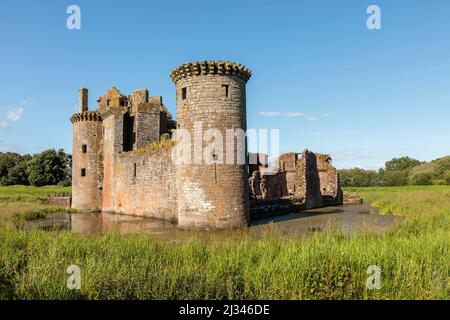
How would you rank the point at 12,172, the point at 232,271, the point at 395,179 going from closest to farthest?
the point at 232,271, the point at 12,172, the point at 395,179

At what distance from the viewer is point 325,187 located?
112ft

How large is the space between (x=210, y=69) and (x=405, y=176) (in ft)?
253

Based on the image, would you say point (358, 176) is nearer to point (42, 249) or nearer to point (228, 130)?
point (228, 130)

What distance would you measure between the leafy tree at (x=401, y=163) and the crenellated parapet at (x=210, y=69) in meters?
116

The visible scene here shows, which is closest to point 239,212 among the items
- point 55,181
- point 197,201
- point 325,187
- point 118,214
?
point 197,201

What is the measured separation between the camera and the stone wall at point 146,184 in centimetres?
2031

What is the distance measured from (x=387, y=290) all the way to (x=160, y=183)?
16646mm

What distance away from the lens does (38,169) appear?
67.3 metres

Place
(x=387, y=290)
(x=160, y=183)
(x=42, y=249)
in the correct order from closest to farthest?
(x=387, y=290), (x=42, y=249), (x=160, y=183)

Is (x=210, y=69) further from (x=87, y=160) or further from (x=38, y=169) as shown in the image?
(x=38, y=169)

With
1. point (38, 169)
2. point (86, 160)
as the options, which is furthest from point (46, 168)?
point (86, 160)

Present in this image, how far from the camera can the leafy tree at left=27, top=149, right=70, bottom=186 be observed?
66875 mm

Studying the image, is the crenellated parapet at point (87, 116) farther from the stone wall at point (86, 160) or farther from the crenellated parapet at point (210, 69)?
the crenellated parapet at point (210, 69)

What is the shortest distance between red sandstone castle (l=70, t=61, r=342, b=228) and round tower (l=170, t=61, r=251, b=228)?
5cm
